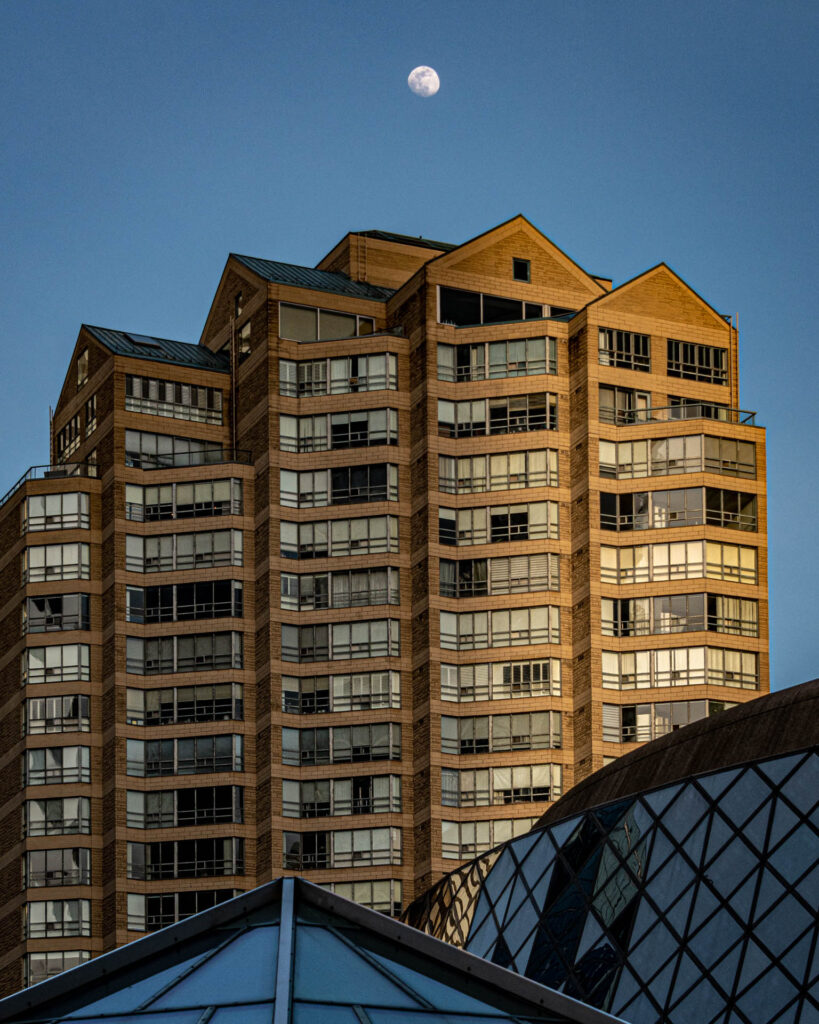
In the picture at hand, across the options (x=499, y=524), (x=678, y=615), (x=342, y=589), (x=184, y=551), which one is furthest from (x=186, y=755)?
(x=678, y=615)

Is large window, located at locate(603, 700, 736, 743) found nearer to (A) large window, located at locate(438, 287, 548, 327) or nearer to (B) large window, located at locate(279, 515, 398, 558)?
(B) large window, located at locate(279, 515, 398, 558)

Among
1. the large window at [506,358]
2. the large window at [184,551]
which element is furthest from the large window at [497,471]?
the large window at [184,551]

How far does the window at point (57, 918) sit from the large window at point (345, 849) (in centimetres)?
1243

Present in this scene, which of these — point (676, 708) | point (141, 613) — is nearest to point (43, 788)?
point (141, 613)

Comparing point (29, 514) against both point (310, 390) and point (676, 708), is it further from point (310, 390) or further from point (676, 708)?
point (676, 708)

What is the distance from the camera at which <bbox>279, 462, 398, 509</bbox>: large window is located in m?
111

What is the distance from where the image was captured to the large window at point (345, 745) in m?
108

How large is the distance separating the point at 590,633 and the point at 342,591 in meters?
14.8

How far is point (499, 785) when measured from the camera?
10531 cm

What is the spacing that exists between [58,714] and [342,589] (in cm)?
1865

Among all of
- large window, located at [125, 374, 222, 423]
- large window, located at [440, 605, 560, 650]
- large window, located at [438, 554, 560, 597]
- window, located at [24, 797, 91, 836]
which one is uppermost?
large window, located at [125, 374, 222, 423]

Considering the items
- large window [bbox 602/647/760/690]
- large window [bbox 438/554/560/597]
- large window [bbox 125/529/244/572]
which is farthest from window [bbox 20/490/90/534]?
large window [bbox 602/647/760/690]

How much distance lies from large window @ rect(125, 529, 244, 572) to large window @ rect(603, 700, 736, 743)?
79.2 ft

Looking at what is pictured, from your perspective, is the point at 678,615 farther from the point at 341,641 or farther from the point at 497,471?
the point at 341,641
